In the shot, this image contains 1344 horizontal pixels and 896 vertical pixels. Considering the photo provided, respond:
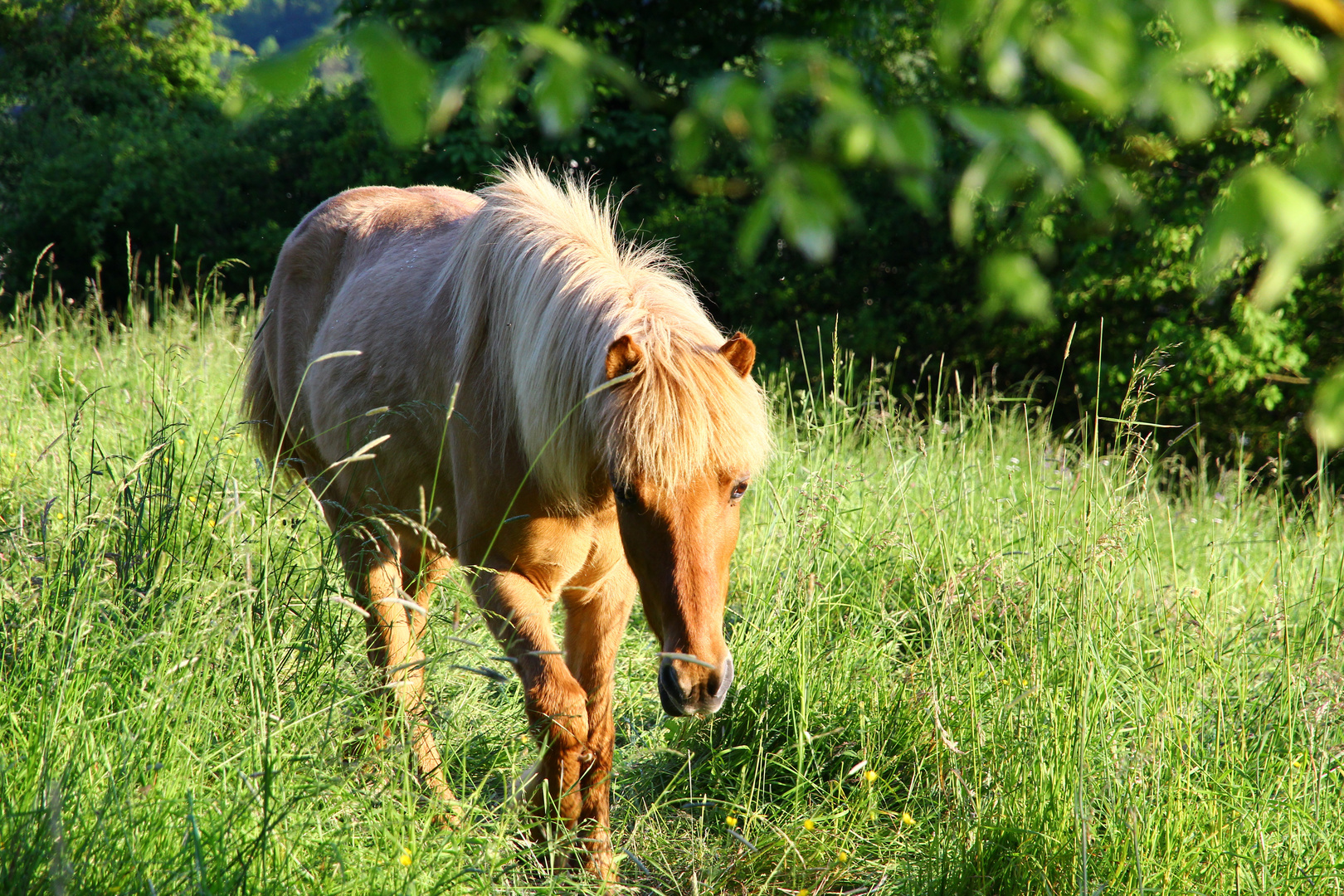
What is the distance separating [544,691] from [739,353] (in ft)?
3.54

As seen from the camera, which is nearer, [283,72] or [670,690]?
[283,72]

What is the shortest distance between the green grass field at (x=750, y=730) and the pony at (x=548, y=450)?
191 mm

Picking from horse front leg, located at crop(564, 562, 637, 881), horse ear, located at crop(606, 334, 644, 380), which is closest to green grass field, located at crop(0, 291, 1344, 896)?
horse front leg, located at crop(564, 562, 637, 881)

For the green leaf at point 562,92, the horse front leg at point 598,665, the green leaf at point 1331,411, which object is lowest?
the horse front leg at point 598,665

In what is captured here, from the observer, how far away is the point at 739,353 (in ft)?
8.57

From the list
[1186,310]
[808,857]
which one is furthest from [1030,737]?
[1186,310]

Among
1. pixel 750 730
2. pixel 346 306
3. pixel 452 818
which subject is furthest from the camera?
pixel 346 306

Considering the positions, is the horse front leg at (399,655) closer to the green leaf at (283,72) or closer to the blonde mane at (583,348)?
the blonde mane at (583,348)

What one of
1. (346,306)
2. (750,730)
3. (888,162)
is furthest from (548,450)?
(888,162)

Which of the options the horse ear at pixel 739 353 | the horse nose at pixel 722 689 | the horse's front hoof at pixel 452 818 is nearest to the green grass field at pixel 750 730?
the horse's front hoof at pixel 452 818

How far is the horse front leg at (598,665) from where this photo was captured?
2760mm

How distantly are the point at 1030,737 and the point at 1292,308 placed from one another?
8280 millimetres

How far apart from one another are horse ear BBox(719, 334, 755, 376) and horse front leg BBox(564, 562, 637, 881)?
843 mm

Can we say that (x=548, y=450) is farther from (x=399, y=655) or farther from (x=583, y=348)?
(x=399, y=655)
